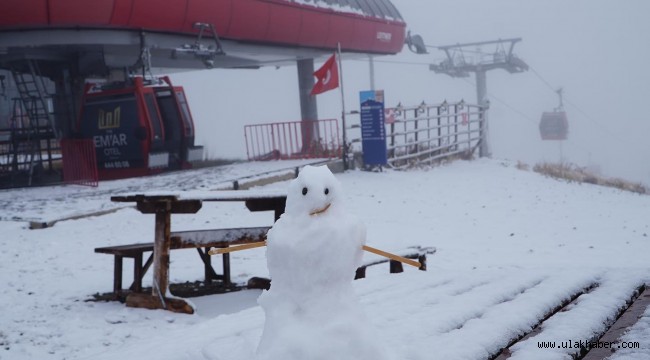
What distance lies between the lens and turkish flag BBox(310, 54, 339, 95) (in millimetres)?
17703

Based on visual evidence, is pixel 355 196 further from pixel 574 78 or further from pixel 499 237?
pixel 574 78

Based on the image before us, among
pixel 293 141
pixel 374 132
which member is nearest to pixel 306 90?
pixel 293 141

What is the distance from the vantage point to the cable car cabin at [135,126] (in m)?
16.7

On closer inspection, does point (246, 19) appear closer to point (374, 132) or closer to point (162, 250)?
point (374, 132)

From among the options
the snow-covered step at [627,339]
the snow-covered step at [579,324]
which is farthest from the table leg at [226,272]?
the snow-covered step at [627,339]

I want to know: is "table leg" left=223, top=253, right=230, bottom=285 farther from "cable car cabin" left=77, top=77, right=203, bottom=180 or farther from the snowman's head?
"cable car cabin" left=77, top=77, right=203, bottom=180

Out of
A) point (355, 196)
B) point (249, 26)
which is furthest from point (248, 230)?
point (249, 26)

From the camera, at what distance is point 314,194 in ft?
9.86

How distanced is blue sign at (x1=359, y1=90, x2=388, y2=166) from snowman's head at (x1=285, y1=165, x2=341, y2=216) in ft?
45.7

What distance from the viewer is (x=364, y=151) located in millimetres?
17344

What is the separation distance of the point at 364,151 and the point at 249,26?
4596mm

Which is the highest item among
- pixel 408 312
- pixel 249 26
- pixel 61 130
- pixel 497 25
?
pixel 497 25

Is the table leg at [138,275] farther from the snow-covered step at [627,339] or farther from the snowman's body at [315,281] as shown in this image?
the snow-covered step at [627,339]

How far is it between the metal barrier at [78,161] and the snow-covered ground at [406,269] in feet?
4.97
